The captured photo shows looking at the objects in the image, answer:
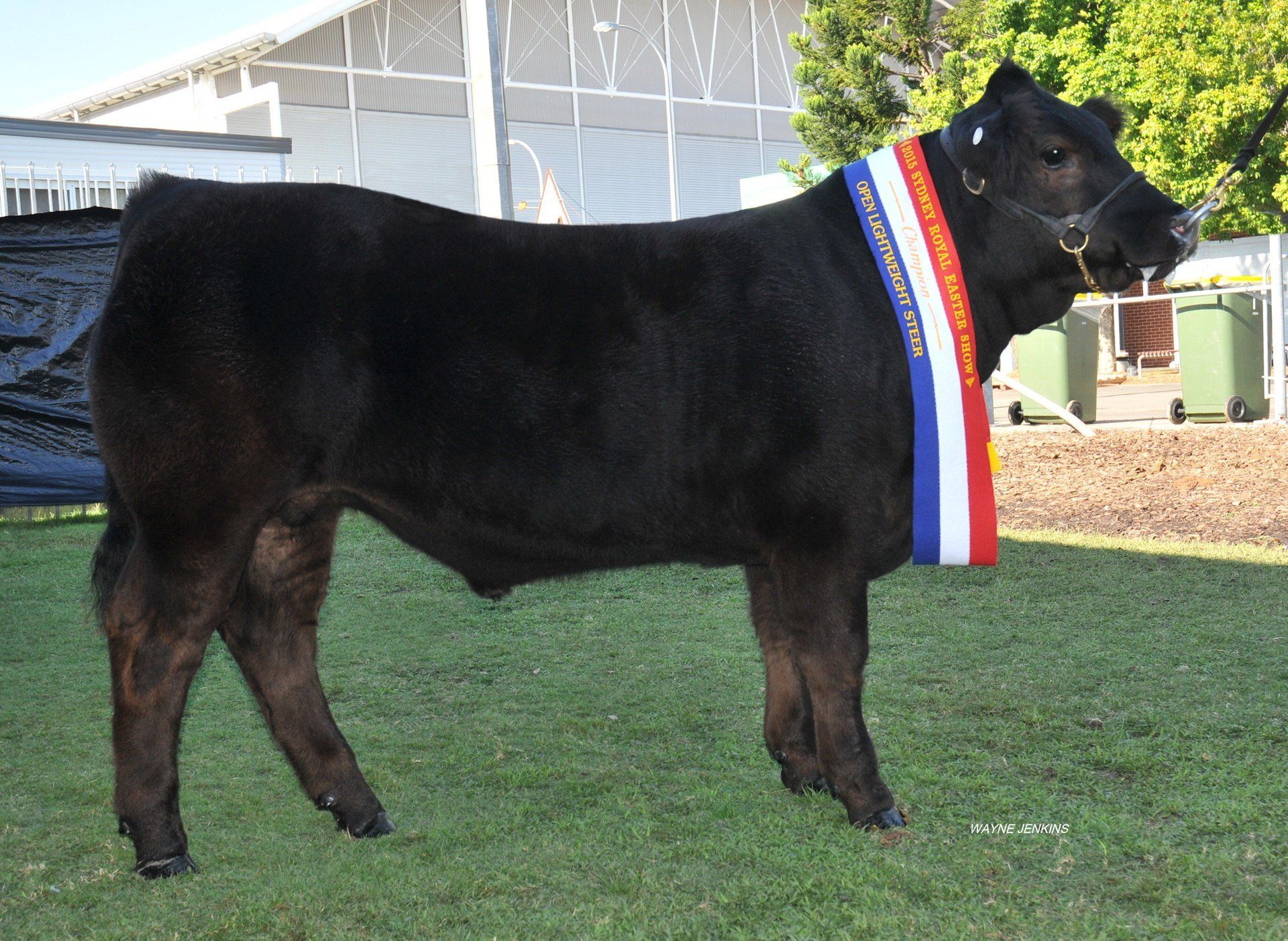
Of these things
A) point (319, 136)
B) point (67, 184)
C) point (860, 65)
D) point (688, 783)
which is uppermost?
point (319, 136)

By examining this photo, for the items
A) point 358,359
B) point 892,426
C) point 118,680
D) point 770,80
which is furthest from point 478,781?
point 770,80

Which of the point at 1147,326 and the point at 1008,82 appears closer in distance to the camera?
the point at 1008,82

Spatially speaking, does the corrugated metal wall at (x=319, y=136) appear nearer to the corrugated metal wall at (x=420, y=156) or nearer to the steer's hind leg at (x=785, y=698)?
the corrugated metal wall at (x=420, y=156)

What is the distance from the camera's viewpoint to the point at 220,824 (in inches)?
134

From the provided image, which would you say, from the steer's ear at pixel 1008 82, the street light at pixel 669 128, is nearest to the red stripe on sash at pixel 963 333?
the steer's ear at pixel 1008 82

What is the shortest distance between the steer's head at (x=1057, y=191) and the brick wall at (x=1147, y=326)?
32525mm

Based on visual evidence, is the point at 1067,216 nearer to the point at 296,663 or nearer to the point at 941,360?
the point at 941,360

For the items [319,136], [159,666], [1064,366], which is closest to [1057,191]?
[159,666]

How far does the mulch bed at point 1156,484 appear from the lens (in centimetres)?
828

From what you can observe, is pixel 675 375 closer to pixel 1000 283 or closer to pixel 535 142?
pixel 1000 283

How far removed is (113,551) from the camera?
3.40 meters

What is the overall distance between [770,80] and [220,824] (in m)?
46.4

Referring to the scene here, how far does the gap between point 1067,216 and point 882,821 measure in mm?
1679

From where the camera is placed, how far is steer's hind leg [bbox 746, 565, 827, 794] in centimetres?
350
